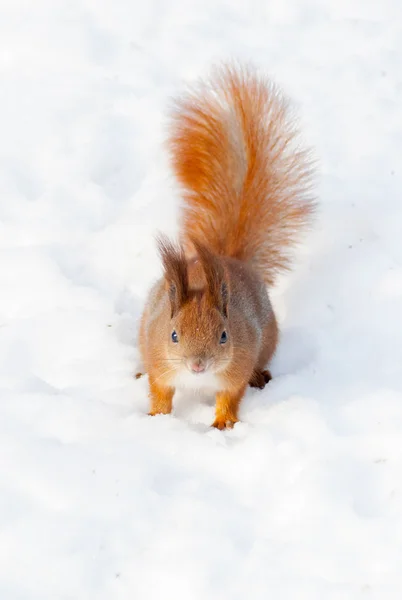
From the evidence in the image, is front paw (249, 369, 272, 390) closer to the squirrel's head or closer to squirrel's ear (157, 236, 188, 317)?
the squirrel's head

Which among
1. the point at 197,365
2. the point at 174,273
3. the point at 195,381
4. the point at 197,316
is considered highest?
the point at 174,273

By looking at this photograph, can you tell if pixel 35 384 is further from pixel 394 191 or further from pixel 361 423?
pixel 394 191

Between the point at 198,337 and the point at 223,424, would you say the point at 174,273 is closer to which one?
the point at 198,337

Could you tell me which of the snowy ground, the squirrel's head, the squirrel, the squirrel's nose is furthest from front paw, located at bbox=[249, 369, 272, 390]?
the squirrel's nose

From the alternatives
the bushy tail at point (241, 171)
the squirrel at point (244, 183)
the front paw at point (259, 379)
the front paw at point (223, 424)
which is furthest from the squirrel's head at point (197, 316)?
the bushy tail at point (241, 171)

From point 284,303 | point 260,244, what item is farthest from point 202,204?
point 284,303

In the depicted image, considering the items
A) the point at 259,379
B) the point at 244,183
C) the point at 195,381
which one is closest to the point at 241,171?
the point at 244,183
